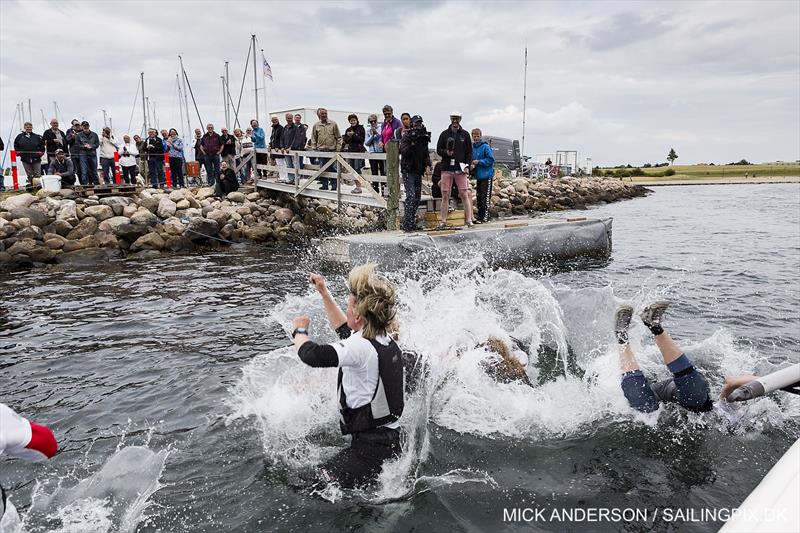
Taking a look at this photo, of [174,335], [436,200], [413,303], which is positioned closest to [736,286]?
[436,200]

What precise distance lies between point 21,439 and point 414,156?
1111 centimetres

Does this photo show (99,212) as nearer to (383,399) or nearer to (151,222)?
(151,222)

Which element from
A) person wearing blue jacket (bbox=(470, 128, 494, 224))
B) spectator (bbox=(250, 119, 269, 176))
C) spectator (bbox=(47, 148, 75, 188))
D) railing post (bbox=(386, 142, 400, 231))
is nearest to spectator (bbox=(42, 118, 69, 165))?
spectator (bbox=(47, 148, 75, 188))

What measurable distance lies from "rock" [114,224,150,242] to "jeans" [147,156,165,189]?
522cm

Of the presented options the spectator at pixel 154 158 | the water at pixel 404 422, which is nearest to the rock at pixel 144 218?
the spectator at pixel 154 158

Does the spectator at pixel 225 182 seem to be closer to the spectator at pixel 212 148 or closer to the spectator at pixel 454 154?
the spectator at pixel 212 148

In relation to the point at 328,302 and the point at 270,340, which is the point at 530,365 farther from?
the point at 270,340

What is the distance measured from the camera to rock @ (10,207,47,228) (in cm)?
1611

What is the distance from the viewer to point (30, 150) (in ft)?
59.5

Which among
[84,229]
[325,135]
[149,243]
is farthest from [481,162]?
[84,229]

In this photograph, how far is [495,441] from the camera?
5566 millimetres

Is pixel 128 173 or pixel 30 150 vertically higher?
pixel 30 150

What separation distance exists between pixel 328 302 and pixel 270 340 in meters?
4.35

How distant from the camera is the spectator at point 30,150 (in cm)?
1778
